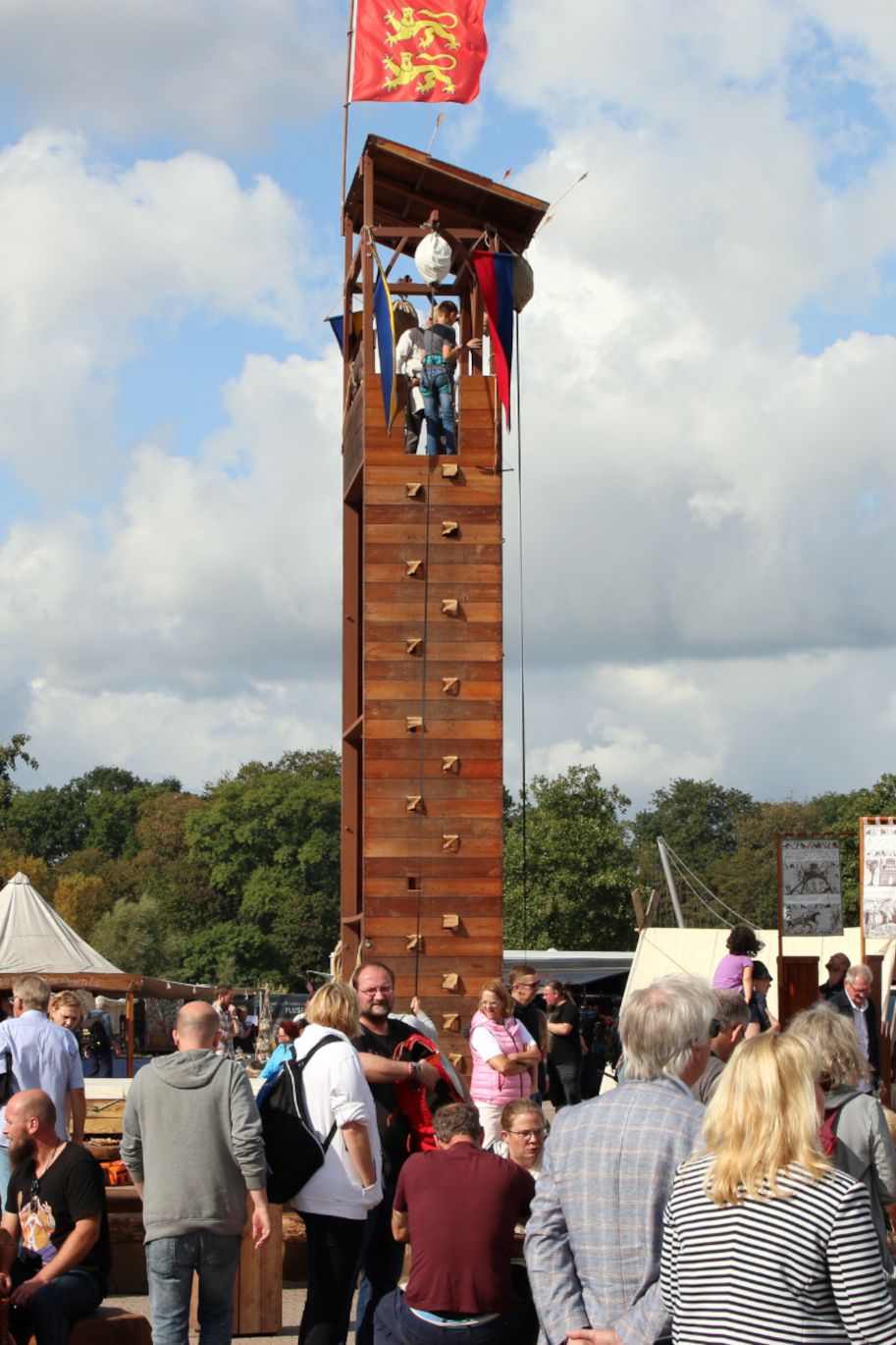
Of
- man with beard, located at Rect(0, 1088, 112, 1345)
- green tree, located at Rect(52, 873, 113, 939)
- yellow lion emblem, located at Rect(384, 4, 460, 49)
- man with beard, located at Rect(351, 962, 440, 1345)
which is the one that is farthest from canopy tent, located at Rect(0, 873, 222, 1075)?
green tree, located at Rect(52, 873, 113, 939)

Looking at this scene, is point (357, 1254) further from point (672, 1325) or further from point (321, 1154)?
point (672, 1325)

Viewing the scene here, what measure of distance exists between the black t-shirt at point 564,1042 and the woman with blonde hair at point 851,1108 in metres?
7.70

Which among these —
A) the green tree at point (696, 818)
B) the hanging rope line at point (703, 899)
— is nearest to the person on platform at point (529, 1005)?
the hanging rope line at point (703, 899)

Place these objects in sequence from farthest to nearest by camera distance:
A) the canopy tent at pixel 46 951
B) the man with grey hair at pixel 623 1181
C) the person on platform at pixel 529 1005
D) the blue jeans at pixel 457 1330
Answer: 1. the canopy tent at pixel 46 951
2. the person on platform at pixel 529 1005
3. the blue jeans at pixel 457 1330
4. the man with grey hair at pixel 623 1181

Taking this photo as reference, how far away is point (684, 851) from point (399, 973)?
10198cm

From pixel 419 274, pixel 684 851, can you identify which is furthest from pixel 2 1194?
pixel 684 851

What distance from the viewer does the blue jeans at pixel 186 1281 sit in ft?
21.6

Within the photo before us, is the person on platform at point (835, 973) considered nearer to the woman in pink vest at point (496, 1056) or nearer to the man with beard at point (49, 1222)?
the woman in pink vest at point (496, 1056)

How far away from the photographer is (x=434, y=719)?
1461 cm

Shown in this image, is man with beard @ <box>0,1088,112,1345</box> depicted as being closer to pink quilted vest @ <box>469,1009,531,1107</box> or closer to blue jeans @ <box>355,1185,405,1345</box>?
blue jeans @ <box>355,1185,405,1345</box>

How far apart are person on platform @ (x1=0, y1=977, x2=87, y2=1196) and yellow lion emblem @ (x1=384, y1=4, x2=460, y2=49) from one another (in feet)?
38.1

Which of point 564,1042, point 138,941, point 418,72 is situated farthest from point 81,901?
point 564,1042

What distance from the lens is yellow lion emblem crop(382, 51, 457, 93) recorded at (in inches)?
678

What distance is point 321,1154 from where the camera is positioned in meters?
6.79
